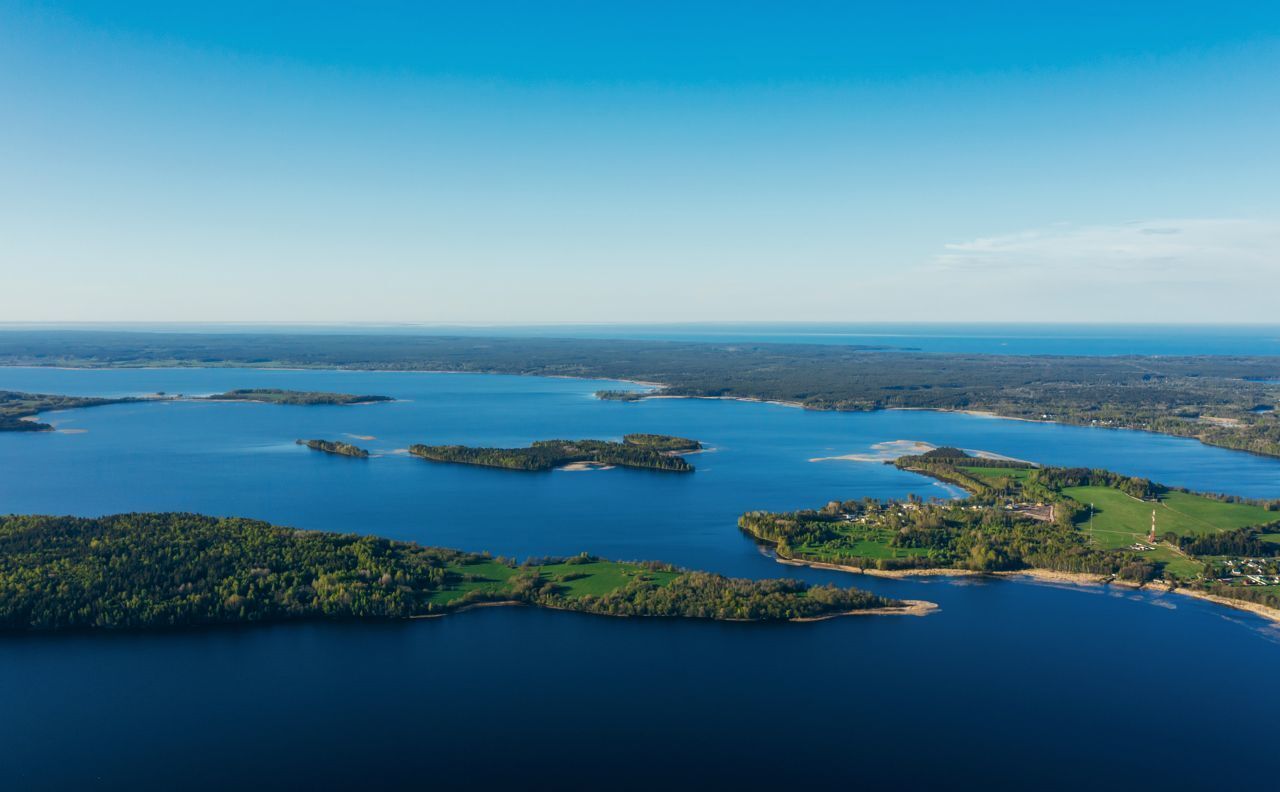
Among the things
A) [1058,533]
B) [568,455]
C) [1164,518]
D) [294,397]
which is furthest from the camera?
[294,397]

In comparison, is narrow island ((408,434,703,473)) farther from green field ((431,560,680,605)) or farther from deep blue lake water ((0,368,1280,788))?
green field ((431,560,680,605))

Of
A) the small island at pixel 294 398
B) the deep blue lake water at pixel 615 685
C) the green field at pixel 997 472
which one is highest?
the small island at pixel 294 398

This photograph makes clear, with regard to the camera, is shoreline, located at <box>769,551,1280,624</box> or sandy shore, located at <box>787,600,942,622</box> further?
shoreline, located at <box>769,551,1280,624</box>

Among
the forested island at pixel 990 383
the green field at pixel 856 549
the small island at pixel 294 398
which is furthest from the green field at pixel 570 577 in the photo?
the small island at pixel 294 398

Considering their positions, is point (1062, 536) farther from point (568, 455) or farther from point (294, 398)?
point (294, 398)

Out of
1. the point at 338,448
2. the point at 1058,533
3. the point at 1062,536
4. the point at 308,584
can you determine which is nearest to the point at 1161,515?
the point at 1058,533

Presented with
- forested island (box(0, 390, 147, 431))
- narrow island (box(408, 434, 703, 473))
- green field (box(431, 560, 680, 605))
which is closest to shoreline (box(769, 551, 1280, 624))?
green field (box(431, 560, 680, 605))

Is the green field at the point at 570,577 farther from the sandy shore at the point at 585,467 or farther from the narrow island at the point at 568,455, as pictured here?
the narrow island at the point at 568,455
